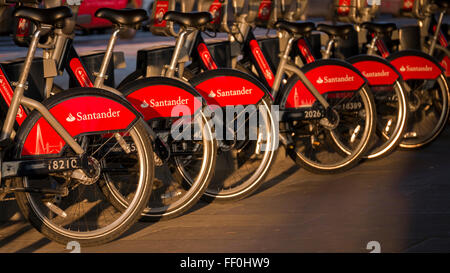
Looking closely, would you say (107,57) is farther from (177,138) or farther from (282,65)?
(282,65)

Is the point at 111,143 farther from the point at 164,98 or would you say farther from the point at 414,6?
the point at 414,6

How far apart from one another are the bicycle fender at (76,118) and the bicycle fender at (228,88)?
0.90 metres

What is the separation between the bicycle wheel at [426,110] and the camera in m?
7.38

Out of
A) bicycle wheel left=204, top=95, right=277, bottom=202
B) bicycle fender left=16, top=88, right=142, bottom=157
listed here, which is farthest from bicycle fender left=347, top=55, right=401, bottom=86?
bicycle fender left=16, top=88, right=142, bottom=157

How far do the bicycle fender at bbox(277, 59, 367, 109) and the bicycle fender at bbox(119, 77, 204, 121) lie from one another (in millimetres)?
1070

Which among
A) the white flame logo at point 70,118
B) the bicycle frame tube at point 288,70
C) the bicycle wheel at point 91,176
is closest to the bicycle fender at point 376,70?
the bicycle frame tube at point 288,70

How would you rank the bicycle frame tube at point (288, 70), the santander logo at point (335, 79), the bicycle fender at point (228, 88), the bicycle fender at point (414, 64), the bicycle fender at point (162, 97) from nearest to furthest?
the bicycle fender at point (162, 97), the bicycle fender at point (228, 88), the bicycle frame tube at point (288, 70), the santander logo at point (335, 79), the bicycle fender at point (414, 64)

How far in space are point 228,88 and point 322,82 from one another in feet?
3.03

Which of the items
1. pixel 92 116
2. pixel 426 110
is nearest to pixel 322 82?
pixel 426 110

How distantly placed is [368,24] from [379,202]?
2148 mm

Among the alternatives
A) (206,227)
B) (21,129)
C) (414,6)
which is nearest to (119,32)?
(21,129)

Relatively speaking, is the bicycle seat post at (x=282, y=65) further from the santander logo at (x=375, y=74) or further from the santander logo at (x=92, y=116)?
the santander logo at (x=92, y=116)

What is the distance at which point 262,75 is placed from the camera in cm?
664

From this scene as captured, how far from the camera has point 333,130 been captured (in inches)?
262
